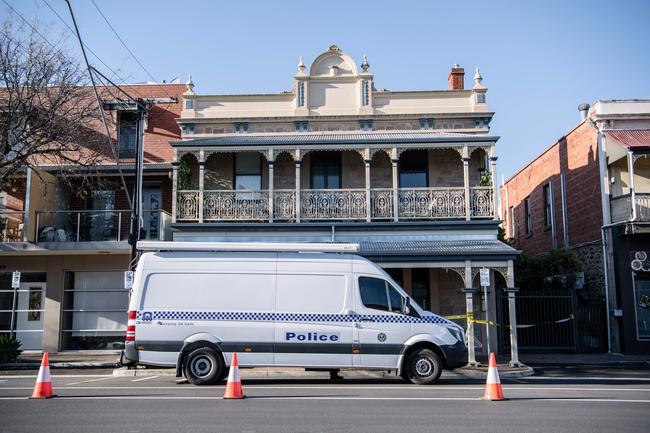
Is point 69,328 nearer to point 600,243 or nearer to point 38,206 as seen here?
point 38,206

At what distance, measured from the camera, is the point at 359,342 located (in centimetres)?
1174

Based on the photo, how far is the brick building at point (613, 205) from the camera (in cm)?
1908

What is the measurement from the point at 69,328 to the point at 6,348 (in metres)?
4.27

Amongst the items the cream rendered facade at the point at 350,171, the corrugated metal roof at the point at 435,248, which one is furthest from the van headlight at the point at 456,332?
the cream rendered facade at the point at 350,171

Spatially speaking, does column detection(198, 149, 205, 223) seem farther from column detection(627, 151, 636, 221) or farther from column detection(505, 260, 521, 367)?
column detection(627, 151, 636, 221)

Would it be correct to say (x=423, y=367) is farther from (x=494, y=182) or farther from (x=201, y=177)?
(x=201, y=177)

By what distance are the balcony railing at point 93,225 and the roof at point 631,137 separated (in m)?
14.6

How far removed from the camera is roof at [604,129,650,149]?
19.0 m

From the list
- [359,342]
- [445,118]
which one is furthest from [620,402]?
[445,118]

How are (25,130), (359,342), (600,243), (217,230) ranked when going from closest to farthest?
(359,342)
(25,130)
(217,230)
(600,243)

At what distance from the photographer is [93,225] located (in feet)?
70.2

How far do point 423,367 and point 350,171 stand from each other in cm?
986

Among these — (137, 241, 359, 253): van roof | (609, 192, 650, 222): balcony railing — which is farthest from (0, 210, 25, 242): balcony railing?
(609, 192, 650, 222): balcony railing

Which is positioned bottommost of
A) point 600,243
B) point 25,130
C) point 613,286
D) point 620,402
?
point 620,402
